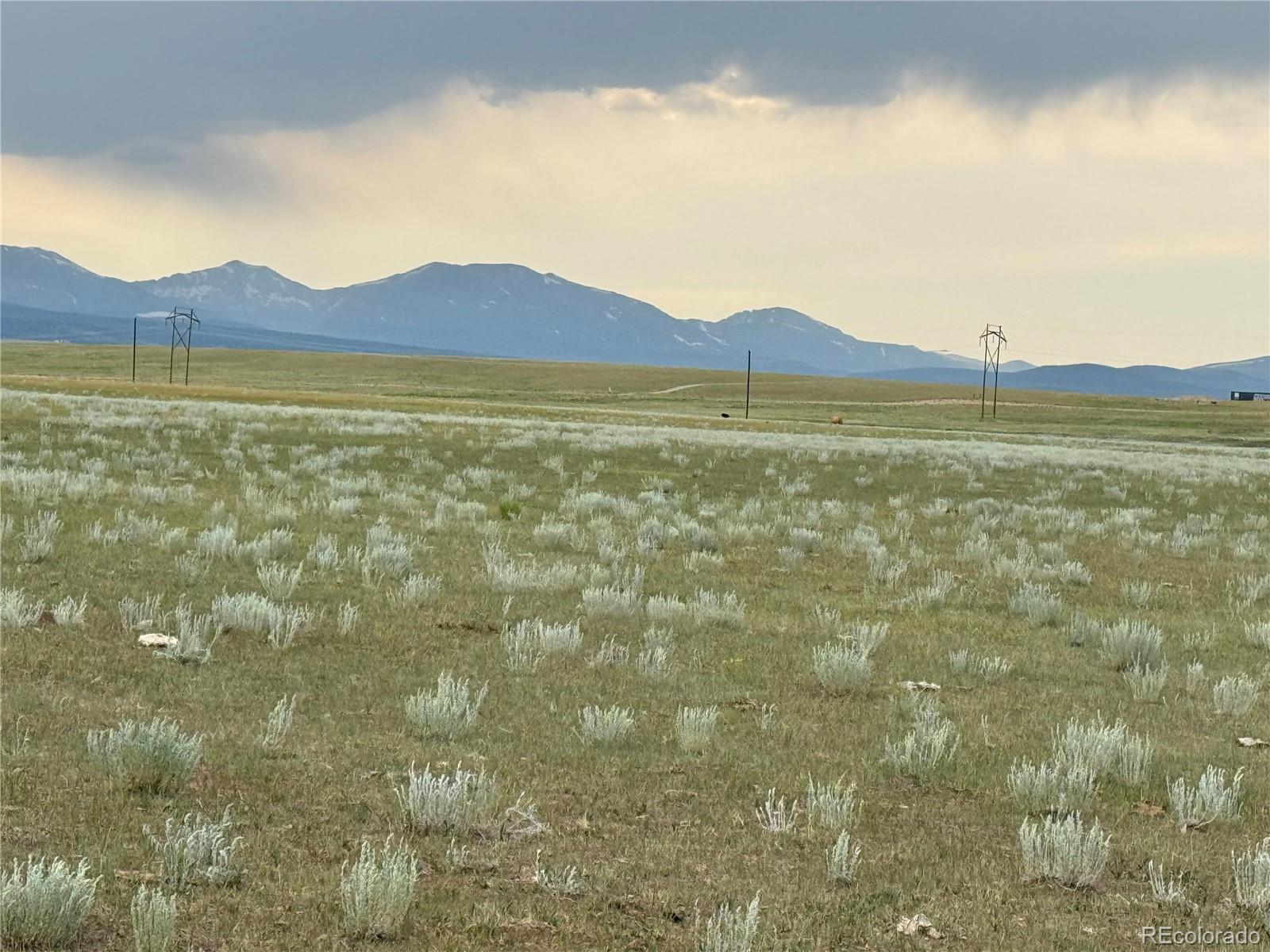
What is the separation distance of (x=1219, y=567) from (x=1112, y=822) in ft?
43.1

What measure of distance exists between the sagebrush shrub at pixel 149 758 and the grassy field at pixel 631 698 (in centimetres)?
8

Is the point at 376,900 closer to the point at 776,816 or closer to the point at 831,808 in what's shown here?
the point at 776,816

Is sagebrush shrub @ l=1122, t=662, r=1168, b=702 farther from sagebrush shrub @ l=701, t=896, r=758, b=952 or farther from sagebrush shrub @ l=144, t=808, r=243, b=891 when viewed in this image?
→ sagebrush shrub @ l=144, t=808, r=243, b=891

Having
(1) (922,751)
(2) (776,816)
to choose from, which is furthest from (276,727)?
(1) (922,751)

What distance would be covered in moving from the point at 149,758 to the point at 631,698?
3.59 metres

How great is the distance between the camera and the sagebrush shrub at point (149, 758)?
591 cm

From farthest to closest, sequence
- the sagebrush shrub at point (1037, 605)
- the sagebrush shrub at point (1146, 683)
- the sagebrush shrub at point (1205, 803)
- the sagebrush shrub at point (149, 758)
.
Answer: the sagebrush shrub at point (1037, 605)
the sagebrush shrub at point (1146, 683)
the sagebrush shrub at point (1205, 803)
the sagebrush shrub at point (149, 758)

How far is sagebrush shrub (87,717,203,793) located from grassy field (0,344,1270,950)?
77mm

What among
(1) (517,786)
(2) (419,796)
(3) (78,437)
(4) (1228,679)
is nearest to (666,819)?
(1) (517,786)

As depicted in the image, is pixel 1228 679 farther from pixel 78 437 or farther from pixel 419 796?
pixel 78 437

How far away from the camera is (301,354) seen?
196m

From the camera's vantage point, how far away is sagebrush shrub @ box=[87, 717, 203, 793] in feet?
19.4

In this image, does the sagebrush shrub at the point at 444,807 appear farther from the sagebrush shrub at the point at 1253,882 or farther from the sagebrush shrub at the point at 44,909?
the sagebrush shrub at the point at 1253,882

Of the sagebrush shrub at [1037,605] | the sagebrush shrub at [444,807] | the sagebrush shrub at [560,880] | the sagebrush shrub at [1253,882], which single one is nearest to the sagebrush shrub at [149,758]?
the sagebrush shrub at [444,807]
